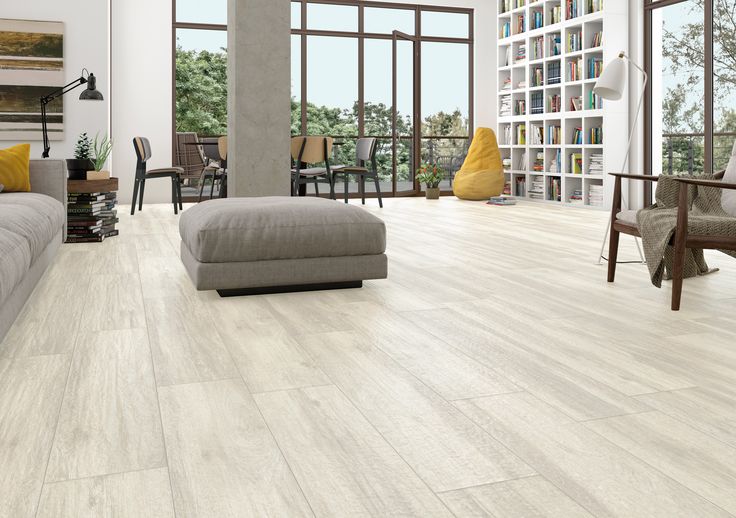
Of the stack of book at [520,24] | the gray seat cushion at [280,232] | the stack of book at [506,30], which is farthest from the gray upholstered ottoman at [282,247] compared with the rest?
the stack of book at [506,30]

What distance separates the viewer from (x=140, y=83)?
32.9 ft

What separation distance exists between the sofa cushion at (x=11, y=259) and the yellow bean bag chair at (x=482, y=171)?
829 centimetres

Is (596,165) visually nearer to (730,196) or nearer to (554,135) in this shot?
(554,135)

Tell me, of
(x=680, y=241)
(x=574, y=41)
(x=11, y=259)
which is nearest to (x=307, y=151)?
(x=574, y=41)

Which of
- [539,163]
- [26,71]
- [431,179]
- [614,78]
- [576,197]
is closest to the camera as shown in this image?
[614,78]

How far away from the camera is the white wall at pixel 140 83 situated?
32.6 ft

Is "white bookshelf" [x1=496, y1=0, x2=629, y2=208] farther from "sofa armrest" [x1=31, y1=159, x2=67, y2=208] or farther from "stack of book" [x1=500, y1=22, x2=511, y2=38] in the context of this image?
"sofa armrest" [x1=31, y1=159, x2=67, y2=208]

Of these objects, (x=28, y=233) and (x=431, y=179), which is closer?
(x=28, y=233)

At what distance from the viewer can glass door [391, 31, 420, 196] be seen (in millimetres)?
11344

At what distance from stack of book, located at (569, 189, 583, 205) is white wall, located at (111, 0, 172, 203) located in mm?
5496

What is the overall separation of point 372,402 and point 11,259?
138cm

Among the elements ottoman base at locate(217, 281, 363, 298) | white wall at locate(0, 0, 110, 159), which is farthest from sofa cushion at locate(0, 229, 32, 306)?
white wall at locate(0, 0, 110, 159)

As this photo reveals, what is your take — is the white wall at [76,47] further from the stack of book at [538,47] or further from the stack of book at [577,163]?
the stack of book at [577,163]

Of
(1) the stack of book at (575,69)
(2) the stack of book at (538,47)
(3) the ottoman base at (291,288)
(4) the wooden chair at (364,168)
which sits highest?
(2) the stack of book at (538,47)
